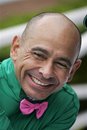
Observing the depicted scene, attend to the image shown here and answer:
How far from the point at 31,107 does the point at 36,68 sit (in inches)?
7.3

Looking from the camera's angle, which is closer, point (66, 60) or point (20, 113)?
point (66, 60)

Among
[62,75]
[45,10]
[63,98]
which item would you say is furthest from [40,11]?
[62,75]

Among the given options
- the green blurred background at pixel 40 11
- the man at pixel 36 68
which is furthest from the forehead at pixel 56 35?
the green blurred background at pixel 40 11

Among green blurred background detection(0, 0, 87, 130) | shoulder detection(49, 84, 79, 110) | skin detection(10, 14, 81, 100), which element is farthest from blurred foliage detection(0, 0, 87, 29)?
skin detection(10, 14, 81, 100)

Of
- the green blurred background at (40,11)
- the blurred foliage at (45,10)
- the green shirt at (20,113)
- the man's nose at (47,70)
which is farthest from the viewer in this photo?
the blurred foliage at (45,10)

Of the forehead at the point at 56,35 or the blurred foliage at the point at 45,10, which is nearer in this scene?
the forehead at the point at 56,35

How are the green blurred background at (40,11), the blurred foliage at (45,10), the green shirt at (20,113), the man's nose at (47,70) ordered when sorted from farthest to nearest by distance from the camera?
the blurred foliage at (45,10) < the green blurred background at (40,11) < the green shirt at (20,113) < the man's nose at (47,70)

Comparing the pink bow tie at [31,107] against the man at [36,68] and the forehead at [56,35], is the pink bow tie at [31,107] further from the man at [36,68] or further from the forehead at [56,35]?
the forehead at [56,35]

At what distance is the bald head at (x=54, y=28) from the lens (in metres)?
1.08

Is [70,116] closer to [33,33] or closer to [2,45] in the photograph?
[33,33]

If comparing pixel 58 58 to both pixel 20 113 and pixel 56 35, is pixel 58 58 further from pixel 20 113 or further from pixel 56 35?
pixel 20 113

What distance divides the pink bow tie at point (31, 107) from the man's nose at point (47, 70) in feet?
0.55

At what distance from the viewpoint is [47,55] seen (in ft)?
3.55

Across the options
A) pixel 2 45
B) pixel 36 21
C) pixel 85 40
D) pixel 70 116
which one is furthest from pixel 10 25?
pixel 36 21
